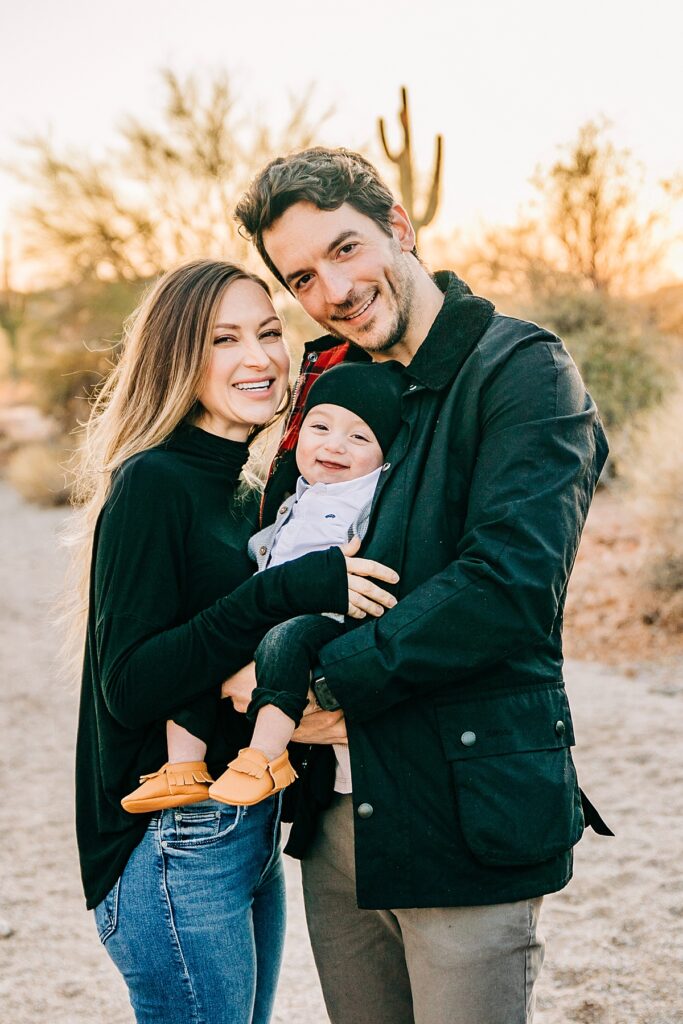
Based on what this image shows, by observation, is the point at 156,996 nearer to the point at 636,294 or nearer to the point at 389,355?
the point at 389,355

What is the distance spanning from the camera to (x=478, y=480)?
6.59 ft

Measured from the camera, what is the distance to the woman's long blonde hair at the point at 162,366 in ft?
8.12

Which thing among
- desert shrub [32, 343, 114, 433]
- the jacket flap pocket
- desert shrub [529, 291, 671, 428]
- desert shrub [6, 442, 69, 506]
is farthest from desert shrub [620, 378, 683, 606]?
desert shrub [32, 343, 114, 433]

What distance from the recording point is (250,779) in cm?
207

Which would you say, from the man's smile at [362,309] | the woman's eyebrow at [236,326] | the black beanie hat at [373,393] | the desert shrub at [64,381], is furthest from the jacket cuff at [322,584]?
the desert shrub at [64,381]

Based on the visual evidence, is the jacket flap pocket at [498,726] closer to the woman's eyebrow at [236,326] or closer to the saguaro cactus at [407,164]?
the woman's eyebrow at [236,326]

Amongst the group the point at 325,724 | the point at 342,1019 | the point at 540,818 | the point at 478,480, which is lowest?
the point at 342,1019

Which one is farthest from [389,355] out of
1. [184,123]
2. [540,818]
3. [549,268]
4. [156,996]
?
[184,123]

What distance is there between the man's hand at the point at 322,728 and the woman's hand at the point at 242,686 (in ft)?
0.52

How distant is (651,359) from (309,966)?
12456 mm

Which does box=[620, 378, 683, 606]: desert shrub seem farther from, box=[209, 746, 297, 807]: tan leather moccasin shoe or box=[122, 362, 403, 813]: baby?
box=[209, 746, 297, 807]: tan leather moccasin shoe

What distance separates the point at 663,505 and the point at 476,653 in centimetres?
793

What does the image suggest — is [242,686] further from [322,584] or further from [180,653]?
[322,584]

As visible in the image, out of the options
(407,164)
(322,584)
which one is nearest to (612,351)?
(407,164)
